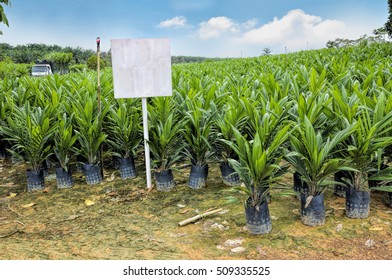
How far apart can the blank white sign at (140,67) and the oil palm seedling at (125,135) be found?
1.42ft

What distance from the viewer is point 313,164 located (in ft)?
8.61

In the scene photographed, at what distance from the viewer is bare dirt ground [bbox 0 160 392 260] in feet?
8.20

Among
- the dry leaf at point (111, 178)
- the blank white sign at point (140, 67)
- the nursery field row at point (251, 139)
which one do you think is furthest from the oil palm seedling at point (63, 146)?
the blank white sign at point (140, 67)

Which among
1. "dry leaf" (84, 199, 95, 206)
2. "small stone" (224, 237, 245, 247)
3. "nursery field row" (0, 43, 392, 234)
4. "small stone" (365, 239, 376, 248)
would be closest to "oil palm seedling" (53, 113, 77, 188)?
"nursery field row" (0, 43, 392, 234)

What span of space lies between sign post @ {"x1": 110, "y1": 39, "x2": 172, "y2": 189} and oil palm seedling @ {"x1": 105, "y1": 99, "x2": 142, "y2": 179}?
37cm

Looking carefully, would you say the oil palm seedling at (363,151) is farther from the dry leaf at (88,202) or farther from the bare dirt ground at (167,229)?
the dry leaf at (88,202)

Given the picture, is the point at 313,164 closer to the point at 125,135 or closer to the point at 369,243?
the point at 369,243

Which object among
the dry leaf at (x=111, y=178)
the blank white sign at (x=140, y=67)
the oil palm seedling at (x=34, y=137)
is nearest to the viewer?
the blank white sign at (x=140, y=67)

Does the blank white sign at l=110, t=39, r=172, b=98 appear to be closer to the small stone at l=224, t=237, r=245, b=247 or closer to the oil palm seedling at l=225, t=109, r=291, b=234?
the oil palm seedling at l=225, t=109, r=291, b=234

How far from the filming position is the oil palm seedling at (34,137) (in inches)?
148

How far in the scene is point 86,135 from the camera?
3.93 m
